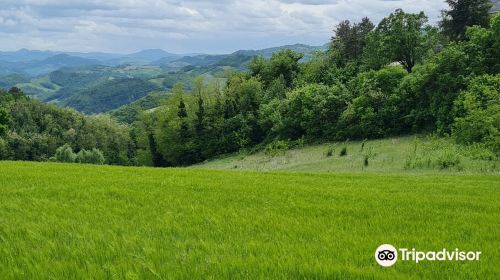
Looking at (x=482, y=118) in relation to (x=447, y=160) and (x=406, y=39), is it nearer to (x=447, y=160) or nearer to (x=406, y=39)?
(x=447, y=160)

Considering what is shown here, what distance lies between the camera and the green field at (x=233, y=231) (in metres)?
6.13

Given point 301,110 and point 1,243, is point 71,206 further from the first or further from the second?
point 301,110

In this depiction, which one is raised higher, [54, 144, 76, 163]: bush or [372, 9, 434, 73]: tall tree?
[372, 9, 434, 73]: tall tree

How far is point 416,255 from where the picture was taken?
6832 millimetres

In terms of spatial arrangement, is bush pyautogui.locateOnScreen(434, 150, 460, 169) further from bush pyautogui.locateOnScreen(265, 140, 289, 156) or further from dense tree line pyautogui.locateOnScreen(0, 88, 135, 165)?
dense tree line pyautogui.locateOnScreen(0, 88, 135, 165)

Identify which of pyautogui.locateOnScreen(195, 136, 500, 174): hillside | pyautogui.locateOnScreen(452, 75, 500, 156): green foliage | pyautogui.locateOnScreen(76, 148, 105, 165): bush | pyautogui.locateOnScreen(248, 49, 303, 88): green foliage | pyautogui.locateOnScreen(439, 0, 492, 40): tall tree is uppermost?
pyautogui.locateOnScreen(439, 0, 492, 40): tall tree

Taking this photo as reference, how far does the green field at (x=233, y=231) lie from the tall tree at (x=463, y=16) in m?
66.4

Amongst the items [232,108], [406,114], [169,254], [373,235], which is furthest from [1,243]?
[232,108]

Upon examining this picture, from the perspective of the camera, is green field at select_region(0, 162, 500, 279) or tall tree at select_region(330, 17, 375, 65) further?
Result: tall tree at select_region(330, 17, 375, 65)

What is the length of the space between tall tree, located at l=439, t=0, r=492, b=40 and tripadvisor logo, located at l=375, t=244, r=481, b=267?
244 feet

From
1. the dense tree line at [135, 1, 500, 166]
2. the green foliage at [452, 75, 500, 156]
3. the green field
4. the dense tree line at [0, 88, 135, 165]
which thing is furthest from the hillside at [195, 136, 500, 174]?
the dense tree line at [0, 88, 135, 165]

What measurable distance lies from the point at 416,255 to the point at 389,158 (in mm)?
36736

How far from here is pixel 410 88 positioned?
59.1 metres

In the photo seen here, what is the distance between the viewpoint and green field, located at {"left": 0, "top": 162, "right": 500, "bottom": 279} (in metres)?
6.13
